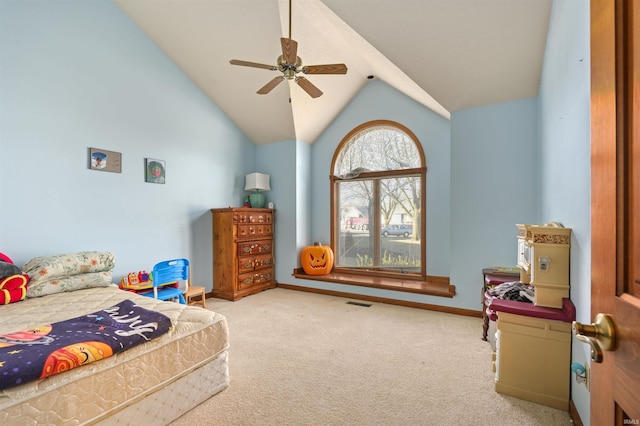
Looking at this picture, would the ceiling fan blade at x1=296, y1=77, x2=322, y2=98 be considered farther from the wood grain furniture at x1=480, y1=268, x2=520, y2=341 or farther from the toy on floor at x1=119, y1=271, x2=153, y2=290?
the toy on floor at x1=119, y1=271, x2=153, y2=290

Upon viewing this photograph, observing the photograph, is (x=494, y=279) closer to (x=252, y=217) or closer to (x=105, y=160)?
(x=252, y=217)

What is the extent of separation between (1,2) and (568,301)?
5.04 meters

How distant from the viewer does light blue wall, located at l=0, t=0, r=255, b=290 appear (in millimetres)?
2584

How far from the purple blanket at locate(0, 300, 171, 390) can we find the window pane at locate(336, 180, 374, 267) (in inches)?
128

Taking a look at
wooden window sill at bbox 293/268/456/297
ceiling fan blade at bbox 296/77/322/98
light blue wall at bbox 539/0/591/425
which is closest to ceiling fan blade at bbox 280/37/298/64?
ceiling fan blade at bbox 296/77/322/98

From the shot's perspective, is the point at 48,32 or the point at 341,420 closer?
the point at 341,420

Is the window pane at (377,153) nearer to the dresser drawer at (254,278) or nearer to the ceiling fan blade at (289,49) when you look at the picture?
the dresser drawer at (254,278)

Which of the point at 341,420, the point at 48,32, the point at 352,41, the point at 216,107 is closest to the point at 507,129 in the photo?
the point at 352,41

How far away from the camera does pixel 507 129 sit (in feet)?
10.2

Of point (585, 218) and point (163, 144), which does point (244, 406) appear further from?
point (163, 144)

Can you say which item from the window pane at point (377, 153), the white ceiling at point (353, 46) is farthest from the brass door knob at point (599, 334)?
the window pane at point (377, 153)

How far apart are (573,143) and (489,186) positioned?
5.30ft

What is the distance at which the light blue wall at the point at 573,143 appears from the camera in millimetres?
1430

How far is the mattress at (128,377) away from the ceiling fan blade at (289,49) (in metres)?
2.15
